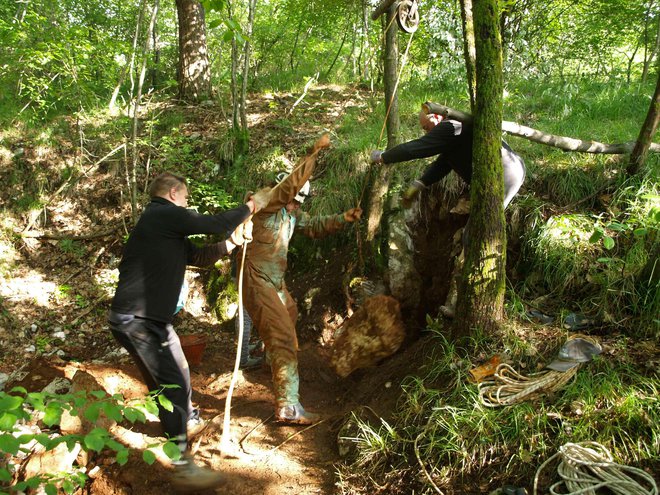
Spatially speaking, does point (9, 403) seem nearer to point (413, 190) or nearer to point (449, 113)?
point (449, 113)

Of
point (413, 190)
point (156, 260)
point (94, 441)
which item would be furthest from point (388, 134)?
point (94, 441)

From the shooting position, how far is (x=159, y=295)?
332cm

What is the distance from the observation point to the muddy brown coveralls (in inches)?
153

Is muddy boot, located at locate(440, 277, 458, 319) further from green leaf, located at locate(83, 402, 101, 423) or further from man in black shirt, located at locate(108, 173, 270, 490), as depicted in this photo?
green leaf, located at locate(83, 402, 101, 423)

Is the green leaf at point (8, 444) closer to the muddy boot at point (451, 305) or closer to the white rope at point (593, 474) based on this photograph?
the white rope at point (593, 474)

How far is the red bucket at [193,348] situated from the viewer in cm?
490

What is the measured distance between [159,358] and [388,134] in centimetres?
322

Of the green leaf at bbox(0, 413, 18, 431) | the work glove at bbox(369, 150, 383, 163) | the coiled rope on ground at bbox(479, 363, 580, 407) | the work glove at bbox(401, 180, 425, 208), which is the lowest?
the coiled rope on ground at bbox(479, 363, 580, 407)

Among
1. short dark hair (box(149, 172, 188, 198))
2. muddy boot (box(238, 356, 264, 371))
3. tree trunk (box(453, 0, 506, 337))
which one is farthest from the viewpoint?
muddy boot (box(238, 356, 264, 371))

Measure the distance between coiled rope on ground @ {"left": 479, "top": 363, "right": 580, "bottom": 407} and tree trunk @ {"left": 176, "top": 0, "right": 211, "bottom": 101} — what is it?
786cm

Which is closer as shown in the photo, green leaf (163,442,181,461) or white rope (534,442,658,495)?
green leaf (163,442,181,461)

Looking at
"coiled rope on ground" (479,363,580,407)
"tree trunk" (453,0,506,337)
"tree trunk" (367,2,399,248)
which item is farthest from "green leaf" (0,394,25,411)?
"tree trunk" (367,2,399,248)

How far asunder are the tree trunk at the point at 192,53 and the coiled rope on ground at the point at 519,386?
25.8 feet

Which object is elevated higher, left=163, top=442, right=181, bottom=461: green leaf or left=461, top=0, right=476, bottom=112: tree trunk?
left=461, top=0, right=476, bottom=112: tree trunk
